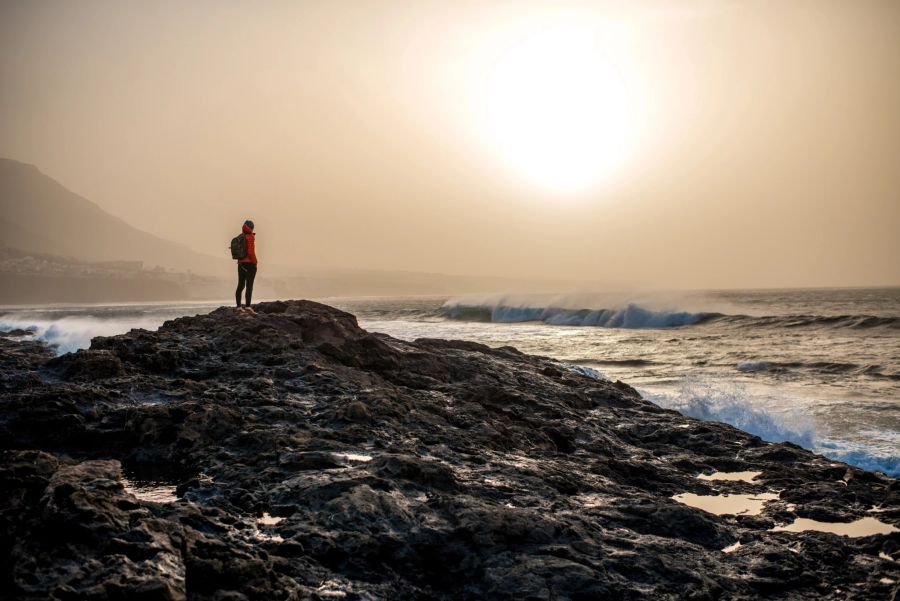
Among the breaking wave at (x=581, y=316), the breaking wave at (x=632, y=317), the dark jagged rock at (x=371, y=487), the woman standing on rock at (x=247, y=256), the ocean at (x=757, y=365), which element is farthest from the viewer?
the breaking wave at (x=581, y=316)

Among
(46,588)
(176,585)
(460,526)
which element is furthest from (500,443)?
(46,588)

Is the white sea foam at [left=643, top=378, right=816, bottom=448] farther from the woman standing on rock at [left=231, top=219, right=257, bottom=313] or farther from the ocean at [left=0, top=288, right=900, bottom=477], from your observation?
the woman standing on rock at [left=231, top=219, right=257, bottom=313]

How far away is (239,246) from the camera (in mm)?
11516

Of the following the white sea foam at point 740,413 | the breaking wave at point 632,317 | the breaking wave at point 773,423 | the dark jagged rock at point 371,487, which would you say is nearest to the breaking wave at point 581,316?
the breaking wave at point 632,317

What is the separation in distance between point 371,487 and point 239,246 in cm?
799

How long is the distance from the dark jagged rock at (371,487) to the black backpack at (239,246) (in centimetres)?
303

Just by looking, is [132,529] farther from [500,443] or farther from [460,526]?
[500,443]

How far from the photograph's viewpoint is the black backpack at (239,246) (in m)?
11.5

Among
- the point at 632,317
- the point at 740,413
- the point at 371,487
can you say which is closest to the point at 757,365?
the point at 740,413

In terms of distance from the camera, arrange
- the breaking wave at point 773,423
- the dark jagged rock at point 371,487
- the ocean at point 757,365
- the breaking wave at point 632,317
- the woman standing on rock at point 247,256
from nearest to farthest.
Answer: the dark jagged rock at point 371,487, the breaking wave at point 773,423, the ocean at point 757,365, the woman standing on rock at point 247,256, the breaking wave at point 632,317

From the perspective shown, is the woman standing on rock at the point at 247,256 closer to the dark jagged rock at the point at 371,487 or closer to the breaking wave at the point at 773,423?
the dark jagged rock at the point at 371,487

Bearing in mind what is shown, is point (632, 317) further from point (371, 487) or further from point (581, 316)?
point (371, 487)

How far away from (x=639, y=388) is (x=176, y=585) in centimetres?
1238

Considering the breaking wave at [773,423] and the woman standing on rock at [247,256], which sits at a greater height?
the woman standing on rock at [247,256]
